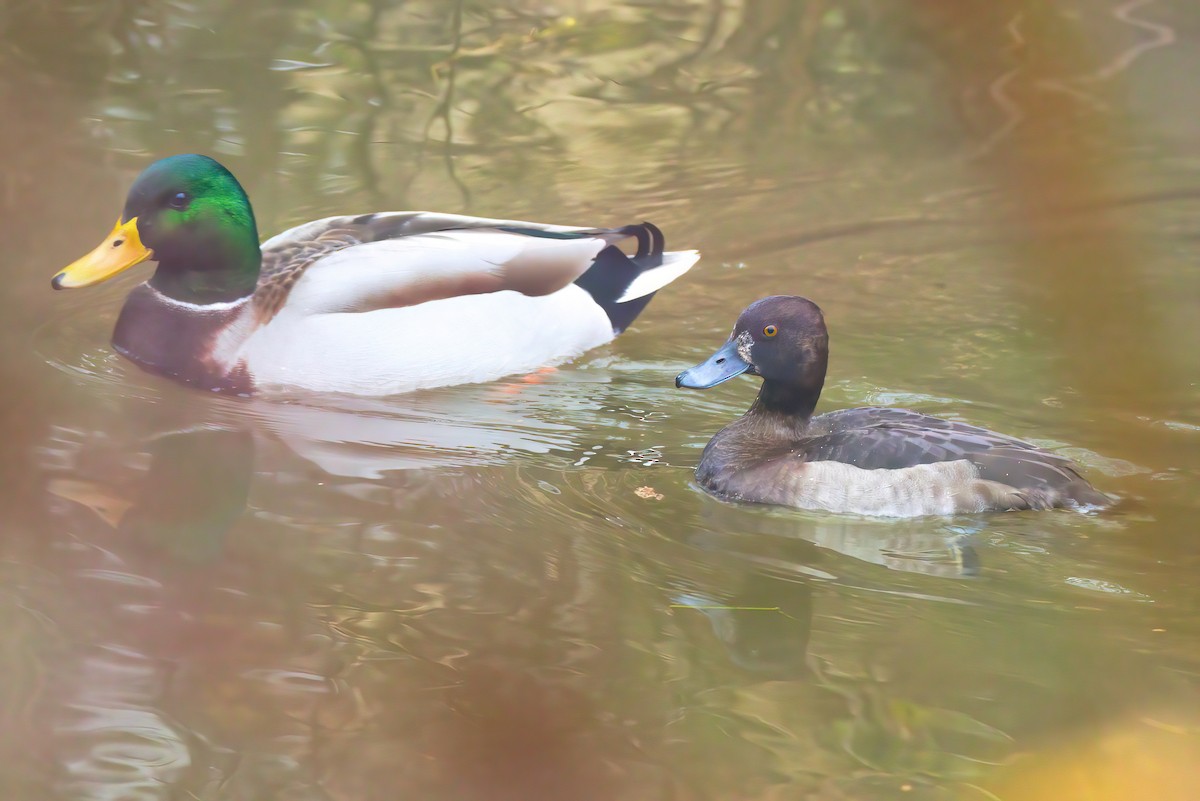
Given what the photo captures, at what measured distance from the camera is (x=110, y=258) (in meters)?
6.39

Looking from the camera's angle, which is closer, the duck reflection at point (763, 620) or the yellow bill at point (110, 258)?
the duck reflection at point (763, 620)

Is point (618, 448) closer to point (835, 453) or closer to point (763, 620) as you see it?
point (835, 453)

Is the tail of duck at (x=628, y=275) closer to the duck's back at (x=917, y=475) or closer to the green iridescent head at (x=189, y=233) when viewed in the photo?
the green iridescent head at (x=189, y=233)

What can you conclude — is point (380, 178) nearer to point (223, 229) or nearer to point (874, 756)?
point (223, 229)

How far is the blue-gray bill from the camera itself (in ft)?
17.1

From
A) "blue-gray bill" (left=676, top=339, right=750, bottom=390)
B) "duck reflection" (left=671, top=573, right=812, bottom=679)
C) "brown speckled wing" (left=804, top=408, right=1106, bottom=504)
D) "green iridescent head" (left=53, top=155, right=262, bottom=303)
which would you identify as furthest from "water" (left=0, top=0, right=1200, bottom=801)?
"green iridescent head" (left=53, top=155, right=262, bottom=303)

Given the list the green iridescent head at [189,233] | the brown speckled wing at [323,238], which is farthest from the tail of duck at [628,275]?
the green iridescent head at [189,233]

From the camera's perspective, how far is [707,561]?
4.59 m

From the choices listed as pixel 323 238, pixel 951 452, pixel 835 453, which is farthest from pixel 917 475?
pixel 323 238

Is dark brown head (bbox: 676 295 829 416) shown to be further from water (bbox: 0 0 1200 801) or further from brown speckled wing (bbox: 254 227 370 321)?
brown speckled wing (bbox: 254 227 370 321)

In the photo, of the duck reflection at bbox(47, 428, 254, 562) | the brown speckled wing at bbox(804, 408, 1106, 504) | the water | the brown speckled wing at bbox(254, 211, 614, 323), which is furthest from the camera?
the brown speckled wing at bbox(254, 211, 614, 323)

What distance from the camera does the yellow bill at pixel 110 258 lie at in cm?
630

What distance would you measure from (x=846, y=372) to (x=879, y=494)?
150 centimetres

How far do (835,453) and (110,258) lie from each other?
3584 millimetres
